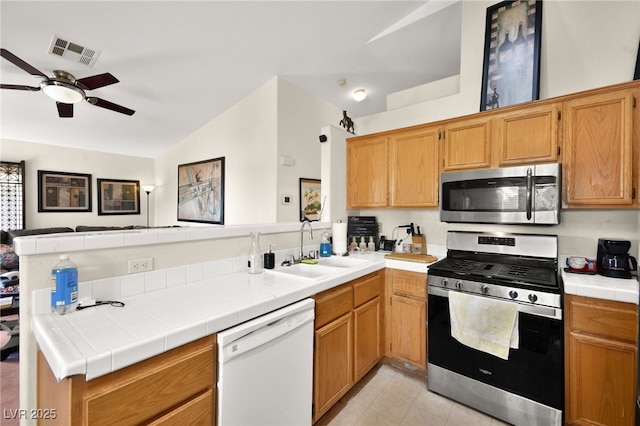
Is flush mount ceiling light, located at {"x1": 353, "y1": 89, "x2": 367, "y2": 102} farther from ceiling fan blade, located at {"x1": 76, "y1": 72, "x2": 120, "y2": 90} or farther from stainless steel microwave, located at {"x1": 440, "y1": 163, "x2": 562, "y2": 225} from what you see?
ceiling fan blade, located at {"x1": 76, "y1": 72, "x2": 120, "y2": 90}

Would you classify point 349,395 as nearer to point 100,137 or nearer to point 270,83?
point 270,83

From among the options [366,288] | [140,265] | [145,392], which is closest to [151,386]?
[145,392]

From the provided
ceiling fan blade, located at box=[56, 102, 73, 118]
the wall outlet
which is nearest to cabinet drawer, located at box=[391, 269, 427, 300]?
the wall outlet

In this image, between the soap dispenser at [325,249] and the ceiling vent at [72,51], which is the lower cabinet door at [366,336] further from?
the ceiling vent at [72,51]

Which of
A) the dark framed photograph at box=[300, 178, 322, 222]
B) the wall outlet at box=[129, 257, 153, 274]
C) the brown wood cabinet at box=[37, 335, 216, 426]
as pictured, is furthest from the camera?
the dark framed photograph at box=[300, 178, 322, 222]

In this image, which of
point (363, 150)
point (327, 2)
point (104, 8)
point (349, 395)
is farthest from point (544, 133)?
point (104, 8)

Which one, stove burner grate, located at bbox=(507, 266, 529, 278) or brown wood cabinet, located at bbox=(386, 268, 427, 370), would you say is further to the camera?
brown wood cabinet, located at bbox=(386, 268, 427, 370)

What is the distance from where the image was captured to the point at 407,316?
231 cm

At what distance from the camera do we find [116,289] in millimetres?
1413

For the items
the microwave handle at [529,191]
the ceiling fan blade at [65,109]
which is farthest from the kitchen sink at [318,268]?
the ceiling fan blade at [65,109]

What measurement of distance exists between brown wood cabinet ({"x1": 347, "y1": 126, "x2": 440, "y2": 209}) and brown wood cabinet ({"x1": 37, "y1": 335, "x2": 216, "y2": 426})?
206 centimetres

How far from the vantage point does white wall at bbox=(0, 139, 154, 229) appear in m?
5.07

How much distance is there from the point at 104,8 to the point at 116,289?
8.26ft

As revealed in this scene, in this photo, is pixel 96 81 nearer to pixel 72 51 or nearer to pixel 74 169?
pixel 72 51
